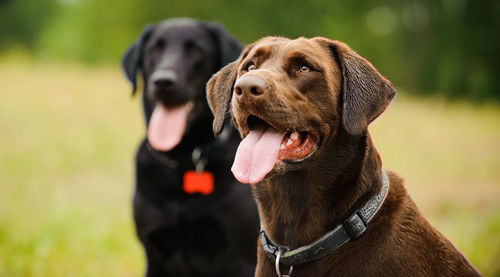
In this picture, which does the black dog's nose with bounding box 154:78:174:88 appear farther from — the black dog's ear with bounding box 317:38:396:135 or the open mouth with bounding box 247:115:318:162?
the black dog's ear with bounding box 317:38:396:135

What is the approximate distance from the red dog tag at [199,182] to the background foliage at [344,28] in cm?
2079

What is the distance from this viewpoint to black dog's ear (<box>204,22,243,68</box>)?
14.5 feet

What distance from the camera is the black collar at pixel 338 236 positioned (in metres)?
2.52

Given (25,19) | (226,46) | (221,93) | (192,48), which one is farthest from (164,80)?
(25,19)

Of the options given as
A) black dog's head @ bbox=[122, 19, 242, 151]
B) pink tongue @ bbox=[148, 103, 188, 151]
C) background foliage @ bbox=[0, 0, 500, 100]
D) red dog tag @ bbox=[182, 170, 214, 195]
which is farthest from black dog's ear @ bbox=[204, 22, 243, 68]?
background foliage @ bbox=[0, 0, 500, 100]

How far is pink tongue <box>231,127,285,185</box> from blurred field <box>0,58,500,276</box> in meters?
2.72

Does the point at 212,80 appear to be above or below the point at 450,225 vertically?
above

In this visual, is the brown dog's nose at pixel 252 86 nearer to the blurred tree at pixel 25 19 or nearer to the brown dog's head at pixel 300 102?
the brown dog's head at pixel 300 102

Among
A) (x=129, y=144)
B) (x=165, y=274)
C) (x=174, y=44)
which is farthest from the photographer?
(x=129, y=144)

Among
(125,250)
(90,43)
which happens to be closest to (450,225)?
(125,250)

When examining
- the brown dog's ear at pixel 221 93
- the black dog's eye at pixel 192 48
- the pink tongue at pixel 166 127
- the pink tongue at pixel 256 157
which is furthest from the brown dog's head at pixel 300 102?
the black dog's eye at pixel 192 48

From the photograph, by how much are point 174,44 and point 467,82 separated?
2139cm

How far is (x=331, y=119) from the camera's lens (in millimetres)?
2686

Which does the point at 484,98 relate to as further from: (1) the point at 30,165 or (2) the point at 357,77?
(2) the point at 357,77
